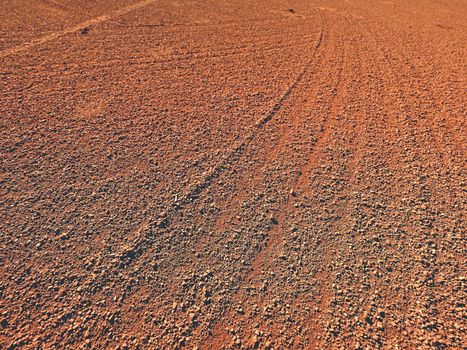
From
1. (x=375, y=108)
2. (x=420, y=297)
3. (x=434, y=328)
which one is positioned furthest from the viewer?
(x=375, y=108)

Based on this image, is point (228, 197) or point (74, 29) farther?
point (74, 29)

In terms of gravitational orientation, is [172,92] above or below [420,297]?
above

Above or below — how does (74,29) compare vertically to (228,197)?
above

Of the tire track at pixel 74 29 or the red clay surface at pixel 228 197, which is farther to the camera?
the tire track at pixel 74 29

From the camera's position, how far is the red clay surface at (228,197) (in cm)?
313

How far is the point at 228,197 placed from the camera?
14.0 ft

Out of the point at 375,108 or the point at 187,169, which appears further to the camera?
the point at 375,108

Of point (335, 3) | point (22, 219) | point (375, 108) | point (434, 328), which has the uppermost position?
point (335, 3)

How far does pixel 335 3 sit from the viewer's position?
1236 cm

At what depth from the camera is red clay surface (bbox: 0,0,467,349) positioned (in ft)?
10.3

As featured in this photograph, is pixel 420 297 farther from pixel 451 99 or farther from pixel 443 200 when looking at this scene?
pixel 451 99

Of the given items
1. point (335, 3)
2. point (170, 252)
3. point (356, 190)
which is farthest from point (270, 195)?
point (335, 3)

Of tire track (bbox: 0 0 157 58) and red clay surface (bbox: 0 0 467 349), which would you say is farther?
tire track (bbox: 0 0 157 58)

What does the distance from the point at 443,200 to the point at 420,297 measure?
166 centimetres
